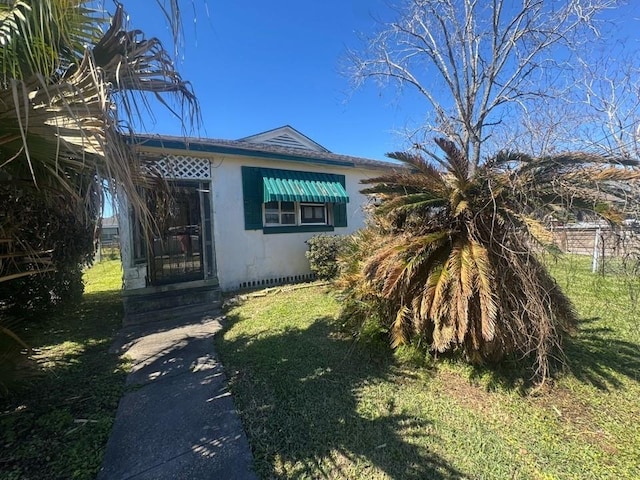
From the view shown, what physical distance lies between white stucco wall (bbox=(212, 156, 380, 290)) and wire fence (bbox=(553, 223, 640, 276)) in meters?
4.96

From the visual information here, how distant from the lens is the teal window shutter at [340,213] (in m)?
10.4

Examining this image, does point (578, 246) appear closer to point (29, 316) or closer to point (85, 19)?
point (85, 19)

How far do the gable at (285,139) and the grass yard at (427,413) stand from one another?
11108mm

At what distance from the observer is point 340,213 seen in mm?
10539

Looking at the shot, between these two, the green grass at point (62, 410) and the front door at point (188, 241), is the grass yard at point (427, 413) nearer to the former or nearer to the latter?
the green grass at point (62, 410)

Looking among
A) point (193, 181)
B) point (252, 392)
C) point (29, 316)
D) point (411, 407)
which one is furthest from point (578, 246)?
point (29, 316)

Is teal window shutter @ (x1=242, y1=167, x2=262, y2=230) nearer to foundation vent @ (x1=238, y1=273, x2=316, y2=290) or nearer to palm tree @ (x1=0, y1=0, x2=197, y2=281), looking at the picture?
foundation vent @ (x1=238, y1=273, x2=316, y2=290)

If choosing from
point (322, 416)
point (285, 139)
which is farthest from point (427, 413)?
point (285, 139)

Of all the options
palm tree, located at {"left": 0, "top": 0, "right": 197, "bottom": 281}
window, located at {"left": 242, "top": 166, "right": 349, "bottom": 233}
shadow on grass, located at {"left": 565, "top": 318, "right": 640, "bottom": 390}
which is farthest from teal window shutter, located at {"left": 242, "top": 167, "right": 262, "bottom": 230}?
shadow on grass, located at {"left": 565, "top": 318, "right": 640, "bottom": 390}

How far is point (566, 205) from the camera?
10.3ft

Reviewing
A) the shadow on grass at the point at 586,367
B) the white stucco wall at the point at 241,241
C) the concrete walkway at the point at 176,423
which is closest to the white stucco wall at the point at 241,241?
the white stucco wall at the point at 241,241

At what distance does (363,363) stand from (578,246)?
9.67 feet

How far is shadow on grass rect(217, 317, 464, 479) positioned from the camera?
247 cm

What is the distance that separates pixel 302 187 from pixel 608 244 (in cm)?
721
